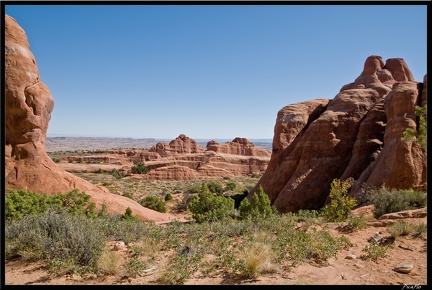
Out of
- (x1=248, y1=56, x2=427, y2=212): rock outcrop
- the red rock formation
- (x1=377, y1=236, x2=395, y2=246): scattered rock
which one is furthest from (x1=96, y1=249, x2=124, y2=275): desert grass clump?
the red rock formation

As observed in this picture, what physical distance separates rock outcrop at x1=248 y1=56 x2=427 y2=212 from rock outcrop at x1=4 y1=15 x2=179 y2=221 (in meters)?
16.8

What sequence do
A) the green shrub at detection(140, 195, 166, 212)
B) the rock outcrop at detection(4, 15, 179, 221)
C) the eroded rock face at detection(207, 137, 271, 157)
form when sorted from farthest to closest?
the eroded rock face at detection(207, 137, 271, 157) < the green shrub at detection(140, 195, 166, 212) < the rock outcrop at detection(4, 15, 179, 221)

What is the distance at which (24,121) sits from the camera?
15.4 meters

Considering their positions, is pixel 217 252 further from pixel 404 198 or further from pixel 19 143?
pixel 19 143

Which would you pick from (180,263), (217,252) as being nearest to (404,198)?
(217,252)

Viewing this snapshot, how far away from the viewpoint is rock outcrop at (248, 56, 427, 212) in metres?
16.9

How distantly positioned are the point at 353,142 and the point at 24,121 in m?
23.4

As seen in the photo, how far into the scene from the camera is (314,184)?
72.0ft

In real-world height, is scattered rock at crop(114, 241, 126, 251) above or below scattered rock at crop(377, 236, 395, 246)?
below

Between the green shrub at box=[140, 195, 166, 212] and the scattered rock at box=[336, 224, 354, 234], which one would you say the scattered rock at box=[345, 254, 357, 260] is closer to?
the scattered rock at box=[336, 224, 354, 234]

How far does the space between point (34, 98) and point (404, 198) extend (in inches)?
762

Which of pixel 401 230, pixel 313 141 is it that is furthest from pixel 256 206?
pixel 313 141

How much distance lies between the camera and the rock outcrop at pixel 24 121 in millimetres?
14766

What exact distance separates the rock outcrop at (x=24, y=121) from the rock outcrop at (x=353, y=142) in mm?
16754
